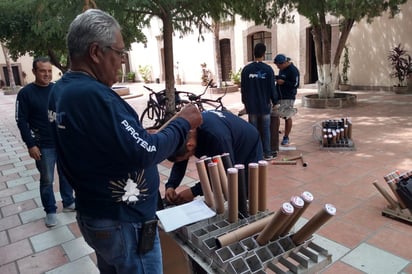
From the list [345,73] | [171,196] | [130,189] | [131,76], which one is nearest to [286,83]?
[171,196]

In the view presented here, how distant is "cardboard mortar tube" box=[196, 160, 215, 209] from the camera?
156 cm

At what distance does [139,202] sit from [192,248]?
32 centimetres

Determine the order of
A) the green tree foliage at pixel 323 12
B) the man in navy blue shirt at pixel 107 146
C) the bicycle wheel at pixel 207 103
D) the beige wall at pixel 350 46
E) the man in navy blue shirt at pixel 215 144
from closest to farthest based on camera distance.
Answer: the man in navy blue shirt at pixel 107 146 → the man in navy blue shirt at pixel 215 144 → the green tree foliage at pixel 323 12 → the bicycle wheel at pixel 207 103 → the beige wall at pixel 350 46

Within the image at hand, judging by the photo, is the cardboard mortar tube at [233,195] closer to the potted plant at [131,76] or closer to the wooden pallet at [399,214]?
the wooden pallet at [399,214]

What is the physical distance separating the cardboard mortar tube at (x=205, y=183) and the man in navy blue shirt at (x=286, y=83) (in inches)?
166

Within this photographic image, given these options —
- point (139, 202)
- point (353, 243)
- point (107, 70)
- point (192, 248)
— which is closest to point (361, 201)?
point (353, 243)

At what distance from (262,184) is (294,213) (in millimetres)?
269

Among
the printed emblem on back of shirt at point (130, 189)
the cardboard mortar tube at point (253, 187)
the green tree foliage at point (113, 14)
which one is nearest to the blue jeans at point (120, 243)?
the printed emblem on back of shirt at point (130, 189)

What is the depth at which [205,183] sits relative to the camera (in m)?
1.59

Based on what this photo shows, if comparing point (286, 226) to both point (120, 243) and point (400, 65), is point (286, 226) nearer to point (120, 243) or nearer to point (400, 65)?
point (120, 243)

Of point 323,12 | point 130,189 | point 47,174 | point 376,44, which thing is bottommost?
point 47,174

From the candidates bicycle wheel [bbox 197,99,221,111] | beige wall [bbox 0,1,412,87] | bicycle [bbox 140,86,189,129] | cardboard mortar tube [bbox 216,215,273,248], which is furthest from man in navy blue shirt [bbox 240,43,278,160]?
cardboard mortar tube [bbox 216,215,273,248]

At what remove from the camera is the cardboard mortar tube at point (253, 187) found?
1455 millimetres

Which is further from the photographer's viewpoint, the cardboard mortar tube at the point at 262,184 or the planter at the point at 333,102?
the planter at the point at 333,102
